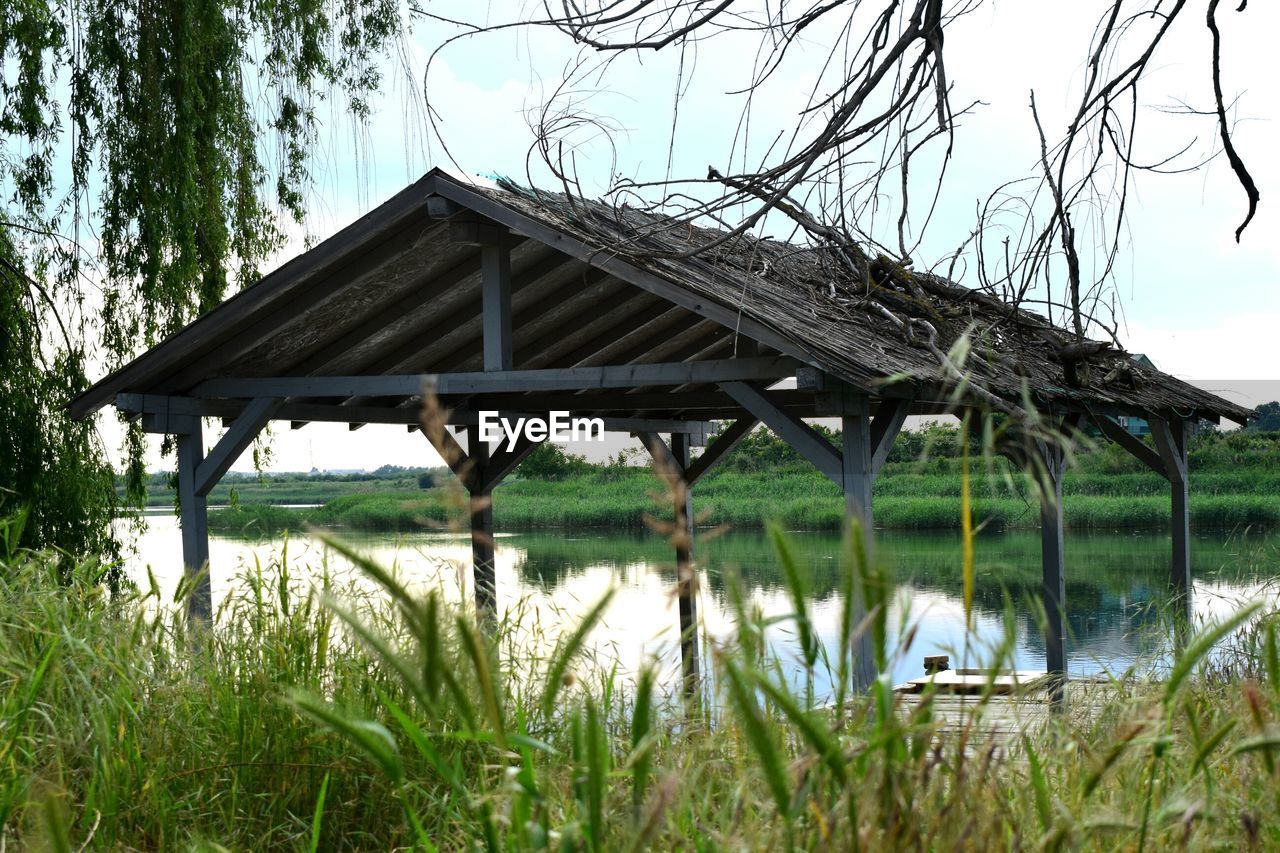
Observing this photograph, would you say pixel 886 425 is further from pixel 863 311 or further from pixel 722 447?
pixel 722 447

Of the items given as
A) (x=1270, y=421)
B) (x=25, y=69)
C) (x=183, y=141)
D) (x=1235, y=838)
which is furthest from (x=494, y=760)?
(x=1270, y=421)

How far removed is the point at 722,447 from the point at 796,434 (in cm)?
433

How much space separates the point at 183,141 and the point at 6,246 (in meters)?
1.40

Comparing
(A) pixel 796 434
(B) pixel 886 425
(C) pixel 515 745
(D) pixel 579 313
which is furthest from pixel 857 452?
(C) pixel 515 745

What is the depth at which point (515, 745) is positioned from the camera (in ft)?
6.55

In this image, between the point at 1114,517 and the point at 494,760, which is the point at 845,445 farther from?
the point at 1114,517

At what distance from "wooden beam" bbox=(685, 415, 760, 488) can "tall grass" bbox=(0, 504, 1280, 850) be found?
543 cm

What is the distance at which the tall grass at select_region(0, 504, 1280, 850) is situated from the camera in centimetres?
146

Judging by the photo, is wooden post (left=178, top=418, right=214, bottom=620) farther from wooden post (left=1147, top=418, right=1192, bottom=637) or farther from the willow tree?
wooden post (left=1147, top=418, right=1192, bottom=637)

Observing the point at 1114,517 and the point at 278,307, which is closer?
the point at 278,307

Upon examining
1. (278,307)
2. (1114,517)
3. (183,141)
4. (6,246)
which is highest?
(183,141)

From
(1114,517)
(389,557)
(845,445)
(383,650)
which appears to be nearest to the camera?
(383,650)

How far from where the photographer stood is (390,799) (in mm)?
3268

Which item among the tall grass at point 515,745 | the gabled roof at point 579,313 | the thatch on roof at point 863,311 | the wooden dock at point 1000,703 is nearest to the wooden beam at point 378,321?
the gabled roof at point 579,313
